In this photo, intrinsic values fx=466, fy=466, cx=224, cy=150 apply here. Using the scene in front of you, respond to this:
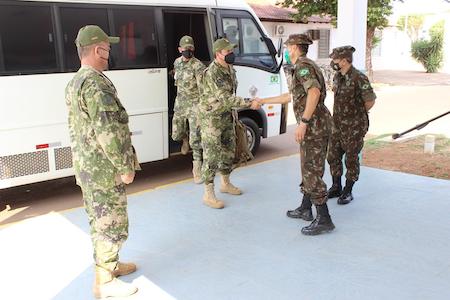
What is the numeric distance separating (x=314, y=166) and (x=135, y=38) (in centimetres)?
300

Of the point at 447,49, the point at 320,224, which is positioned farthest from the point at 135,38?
the point at 447,49

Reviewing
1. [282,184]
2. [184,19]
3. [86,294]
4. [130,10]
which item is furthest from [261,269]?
[184,19]

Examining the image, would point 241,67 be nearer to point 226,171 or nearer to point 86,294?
point 226,171

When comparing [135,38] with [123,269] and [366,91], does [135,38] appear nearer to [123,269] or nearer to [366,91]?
[366,91]

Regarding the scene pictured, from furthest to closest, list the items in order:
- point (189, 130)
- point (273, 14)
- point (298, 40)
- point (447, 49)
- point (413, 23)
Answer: point (413, 23) → point (447, 49) → point (273, 14) → point (189, 130) → point (298, 40)

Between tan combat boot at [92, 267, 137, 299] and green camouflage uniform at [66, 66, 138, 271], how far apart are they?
0.19 ft

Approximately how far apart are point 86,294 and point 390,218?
3066mm

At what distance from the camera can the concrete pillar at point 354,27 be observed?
6.27 metres

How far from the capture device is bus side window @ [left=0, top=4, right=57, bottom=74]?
4898mm

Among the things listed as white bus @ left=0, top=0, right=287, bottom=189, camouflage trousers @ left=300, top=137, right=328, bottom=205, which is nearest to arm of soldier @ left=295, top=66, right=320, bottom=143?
camouflage trousers @ left=300, top=137, right=328, bottom=205

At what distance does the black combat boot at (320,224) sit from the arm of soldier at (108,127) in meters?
2.00

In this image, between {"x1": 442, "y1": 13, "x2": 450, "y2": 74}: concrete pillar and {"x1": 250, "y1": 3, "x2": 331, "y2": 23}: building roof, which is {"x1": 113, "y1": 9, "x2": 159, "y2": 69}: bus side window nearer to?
{"x1": 250, "y1": 3, "x2": 331, "y2": 23}: building roof

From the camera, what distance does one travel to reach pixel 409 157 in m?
7.48

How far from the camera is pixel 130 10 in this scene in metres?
5.85
